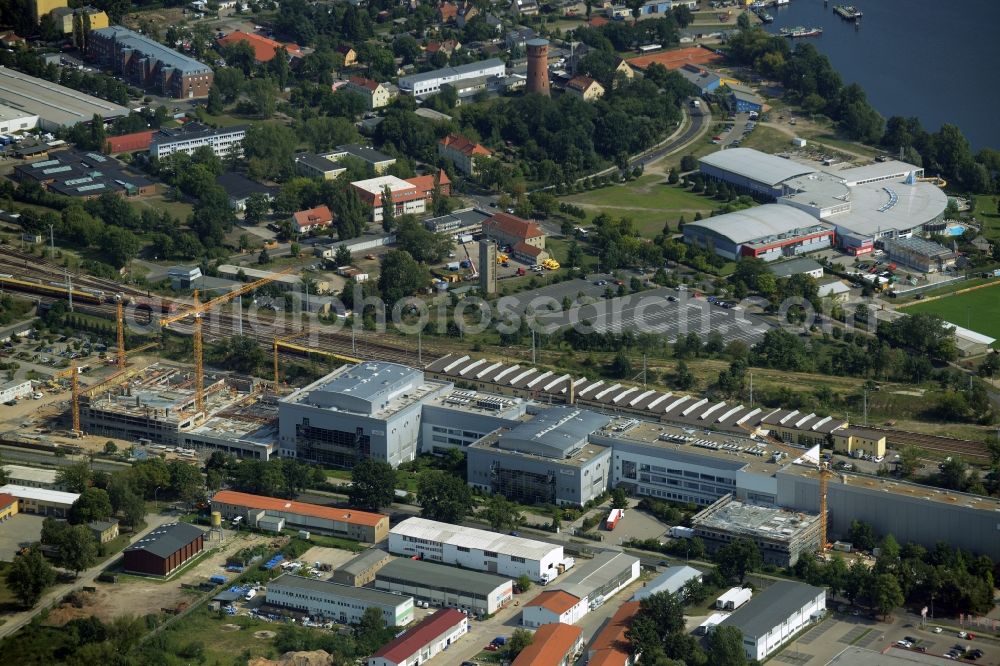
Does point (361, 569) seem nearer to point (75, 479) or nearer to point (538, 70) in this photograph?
point (75, 479)

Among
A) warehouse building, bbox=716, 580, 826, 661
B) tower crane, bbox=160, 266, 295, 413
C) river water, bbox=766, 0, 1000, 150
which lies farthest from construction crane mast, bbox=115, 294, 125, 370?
river water, bbox=766, 0, 1000, 150

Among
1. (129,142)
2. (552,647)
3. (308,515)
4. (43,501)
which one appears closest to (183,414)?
(43,501)

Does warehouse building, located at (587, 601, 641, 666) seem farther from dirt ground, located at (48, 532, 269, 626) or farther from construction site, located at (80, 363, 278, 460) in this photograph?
construction site, located at (80, 363, 278, 460)

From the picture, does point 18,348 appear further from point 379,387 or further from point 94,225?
point 379,387

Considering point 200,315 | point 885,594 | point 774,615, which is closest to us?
point 774,615

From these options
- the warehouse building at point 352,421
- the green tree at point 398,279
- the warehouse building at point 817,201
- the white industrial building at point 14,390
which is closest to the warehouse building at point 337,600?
the warehouse building at point 352,421

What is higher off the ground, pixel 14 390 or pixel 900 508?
pixel 900 508
